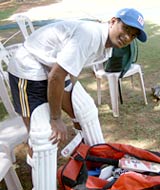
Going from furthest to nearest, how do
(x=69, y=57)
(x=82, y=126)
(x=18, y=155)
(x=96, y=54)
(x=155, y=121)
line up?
(x=155, y=121)
(x=18, y=155)
(x=82, y=126)
(x=96, y=54)
(x=69, y=57)

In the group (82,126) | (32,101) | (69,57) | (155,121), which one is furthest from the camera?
(155,121)

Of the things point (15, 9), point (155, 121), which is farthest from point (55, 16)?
point (155, 121)

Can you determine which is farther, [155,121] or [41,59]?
[155,121]

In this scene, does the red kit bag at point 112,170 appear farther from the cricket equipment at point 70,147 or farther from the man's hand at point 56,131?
Answer: the man's hand at point 56,131

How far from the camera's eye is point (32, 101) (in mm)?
1911

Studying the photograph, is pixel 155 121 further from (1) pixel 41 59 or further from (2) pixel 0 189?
(1) pixel 41 59

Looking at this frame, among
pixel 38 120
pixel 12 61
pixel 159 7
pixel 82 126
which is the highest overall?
pixel 12 61

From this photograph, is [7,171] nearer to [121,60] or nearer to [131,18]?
[131,18]

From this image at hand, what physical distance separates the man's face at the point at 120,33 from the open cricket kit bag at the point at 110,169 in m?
0.63

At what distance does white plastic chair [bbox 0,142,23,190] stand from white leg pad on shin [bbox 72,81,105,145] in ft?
1.52

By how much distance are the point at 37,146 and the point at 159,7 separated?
724 centimetres

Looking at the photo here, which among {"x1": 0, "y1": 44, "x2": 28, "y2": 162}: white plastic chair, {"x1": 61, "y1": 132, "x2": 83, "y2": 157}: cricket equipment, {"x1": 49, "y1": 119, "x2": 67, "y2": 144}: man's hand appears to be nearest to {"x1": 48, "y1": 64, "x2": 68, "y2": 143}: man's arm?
{"x1": 49, "y1": 119, "x2": 67, "y2": 144}: man's hand

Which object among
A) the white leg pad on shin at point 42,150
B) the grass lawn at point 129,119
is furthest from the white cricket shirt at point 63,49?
the grass lawn at point 129,119

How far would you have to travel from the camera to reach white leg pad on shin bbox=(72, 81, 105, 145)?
204 centimetres
